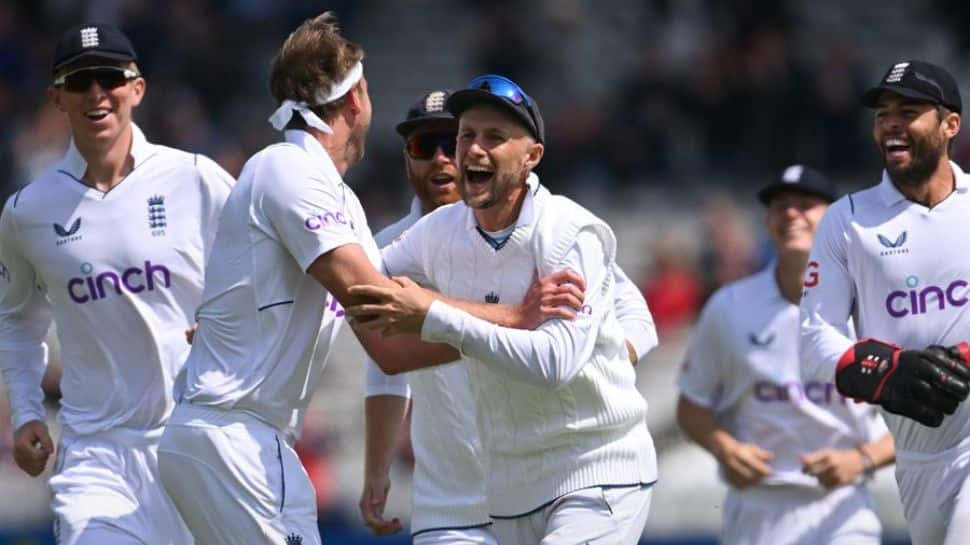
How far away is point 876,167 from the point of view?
1892cm

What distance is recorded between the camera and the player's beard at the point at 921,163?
355 inches

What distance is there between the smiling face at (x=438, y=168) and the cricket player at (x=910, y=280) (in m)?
1.73

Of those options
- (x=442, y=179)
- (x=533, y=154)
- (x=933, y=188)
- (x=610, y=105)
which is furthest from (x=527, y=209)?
(x=610, y=105)

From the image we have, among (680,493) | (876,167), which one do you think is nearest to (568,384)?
(680,493)

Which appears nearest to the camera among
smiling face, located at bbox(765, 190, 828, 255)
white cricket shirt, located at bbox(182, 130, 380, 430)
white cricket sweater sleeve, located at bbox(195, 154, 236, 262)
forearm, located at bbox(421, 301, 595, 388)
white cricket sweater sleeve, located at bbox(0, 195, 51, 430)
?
forearm, located at bbox(421, 301, 595, 388)

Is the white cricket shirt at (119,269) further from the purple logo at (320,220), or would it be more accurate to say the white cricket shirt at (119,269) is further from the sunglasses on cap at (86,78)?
the purple logo at (320,220)

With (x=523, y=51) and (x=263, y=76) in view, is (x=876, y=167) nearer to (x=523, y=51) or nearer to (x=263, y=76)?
(x=523, y=51)

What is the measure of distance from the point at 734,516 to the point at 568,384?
13.1ft

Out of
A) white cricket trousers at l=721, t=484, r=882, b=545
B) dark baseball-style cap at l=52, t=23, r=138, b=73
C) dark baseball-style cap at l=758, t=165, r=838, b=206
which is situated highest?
dark baseball-style cap at l=52, t=23, r=138, b=73

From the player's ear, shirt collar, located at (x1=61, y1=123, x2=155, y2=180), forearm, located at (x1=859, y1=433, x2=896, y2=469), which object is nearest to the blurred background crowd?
forearm, located at (x1=859, y1=433, x2=896, y2=469)

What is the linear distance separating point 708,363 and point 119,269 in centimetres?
413

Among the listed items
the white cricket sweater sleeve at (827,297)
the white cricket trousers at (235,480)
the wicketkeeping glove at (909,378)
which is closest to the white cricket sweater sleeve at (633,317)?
the white cricket sweater sleeve at (827,297)

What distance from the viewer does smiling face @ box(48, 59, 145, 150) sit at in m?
9.21

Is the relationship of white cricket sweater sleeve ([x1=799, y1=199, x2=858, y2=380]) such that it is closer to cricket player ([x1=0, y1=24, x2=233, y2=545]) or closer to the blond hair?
the blond hair
